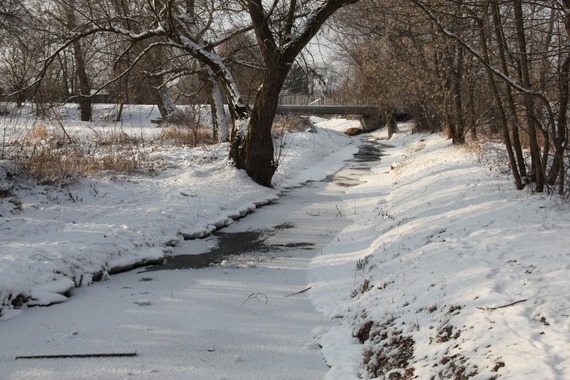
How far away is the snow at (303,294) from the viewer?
12.8 ft

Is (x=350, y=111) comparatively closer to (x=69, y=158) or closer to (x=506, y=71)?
(x=69, y=158)

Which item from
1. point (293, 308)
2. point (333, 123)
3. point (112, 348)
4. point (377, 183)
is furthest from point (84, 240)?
point (333, 123)

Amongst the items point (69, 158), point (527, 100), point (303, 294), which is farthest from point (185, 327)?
point (69, 158)

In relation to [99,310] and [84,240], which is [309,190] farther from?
[99,310]

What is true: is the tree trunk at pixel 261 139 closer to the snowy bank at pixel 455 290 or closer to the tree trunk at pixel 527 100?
the snowy bank at pixel 455 290

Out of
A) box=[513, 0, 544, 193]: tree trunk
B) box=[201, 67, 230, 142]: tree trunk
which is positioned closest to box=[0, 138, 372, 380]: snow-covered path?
box=[513, 0, 544, 193]: tree trunk

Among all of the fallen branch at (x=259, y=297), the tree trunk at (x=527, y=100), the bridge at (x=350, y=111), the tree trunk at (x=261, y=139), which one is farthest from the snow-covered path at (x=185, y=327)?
the bridge at (x=350, y=111)

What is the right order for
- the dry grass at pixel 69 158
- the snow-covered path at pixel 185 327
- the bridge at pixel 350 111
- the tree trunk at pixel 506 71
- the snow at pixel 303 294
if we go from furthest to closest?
the bridge at pixel 350 111 → the dry grass at pixel 69 158 → the tree trunk at pixel 506 71 → the snow-covered path at pixel 185 327 → the snow at pixel 303 294

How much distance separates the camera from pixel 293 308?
5.73 m

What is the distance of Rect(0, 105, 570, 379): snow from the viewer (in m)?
3.91

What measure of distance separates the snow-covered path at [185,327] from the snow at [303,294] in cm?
2

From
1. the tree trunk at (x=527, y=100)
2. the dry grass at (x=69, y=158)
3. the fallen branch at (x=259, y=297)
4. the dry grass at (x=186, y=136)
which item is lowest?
the fallen branch at (x=259, y=297)

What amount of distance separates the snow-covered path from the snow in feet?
0.06

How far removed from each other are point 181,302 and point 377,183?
9.93 m
